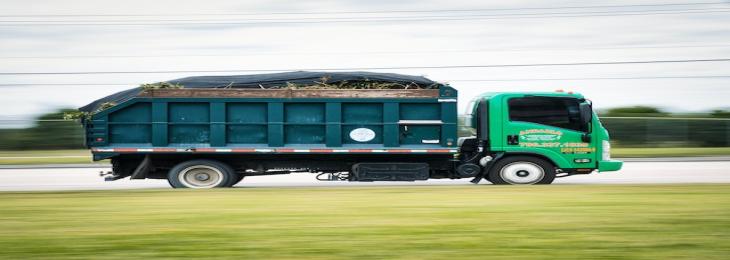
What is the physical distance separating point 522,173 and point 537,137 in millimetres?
695

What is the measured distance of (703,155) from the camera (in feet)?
83.7

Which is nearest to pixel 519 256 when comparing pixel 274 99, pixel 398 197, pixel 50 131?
pixel 398 197

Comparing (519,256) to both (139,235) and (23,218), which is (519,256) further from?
(23,218)

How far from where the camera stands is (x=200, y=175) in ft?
45.4

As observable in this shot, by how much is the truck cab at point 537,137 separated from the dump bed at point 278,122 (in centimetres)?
80

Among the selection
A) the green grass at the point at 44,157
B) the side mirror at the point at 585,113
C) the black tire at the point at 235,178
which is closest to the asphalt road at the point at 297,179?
the black tire at the point at 235,178

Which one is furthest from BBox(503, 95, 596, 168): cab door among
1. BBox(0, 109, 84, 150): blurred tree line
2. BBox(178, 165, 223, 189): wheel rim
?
BBox(0, 109, 84, 150): blurred tree line

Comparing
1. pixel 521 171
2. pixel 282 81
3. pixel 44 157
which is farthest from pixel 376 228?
pixel 44 157

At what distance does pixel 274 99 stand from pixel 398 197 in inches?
176

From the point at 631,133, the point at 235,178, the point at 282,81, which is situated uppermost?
the point at 282,81

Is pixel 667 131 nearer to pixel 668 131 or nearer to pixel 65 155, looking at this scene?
pixel 668 131

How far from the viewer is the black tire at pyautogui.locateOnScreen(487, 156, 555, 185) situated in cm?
1372

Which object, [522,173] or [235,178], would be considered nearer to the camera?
[522,173]

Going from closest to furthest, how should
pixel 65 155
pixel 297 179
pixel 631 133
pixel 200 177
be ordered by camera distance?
pixel 200 177, pixel 297 179, pixel 65 155, pixel 631 133
